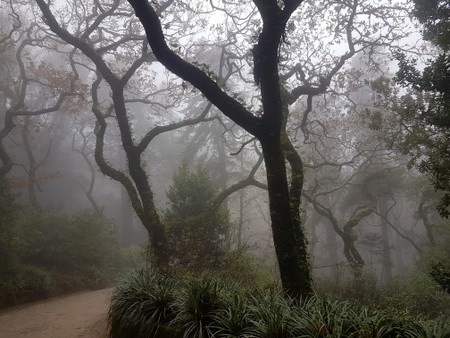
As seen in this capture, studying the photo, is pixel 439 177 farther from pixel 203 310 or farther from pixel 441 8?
pixel 203 310

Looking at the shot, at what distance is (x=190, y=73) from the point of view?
21.1 ft

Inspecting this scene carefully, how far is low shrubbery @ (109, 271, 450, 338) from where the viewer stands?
4.43 metres

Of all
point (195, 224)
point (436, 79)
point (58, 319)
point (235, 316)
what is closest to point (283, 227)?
point (235, 316)

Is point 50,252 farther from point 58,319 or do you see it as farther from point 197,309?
point 197,309

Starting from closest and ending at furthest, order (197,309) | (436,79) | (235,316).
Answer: (235,316), (197,309), (436,79)

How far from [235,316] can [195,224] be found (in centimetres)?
709

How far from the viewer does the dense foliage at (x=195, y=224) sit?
37.2ft

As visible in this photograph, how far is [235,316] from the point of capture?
5121 millimetres

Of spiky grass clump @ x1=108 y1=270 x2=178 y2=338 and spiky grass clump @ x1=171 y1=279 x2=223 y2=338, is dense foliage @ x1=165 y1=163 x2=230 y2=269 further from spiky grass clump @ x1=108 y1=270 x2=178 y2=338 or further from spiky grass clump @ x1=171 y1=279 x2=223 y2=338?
spiky grass clump @ x1=171 y1=279 x2=223 y2=338

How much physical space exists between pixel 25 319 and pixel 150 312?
5.41m

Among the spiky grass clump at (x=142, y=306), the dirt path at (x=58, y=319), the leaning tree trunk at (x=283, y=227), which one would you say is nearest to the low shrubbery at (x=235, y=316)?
the spiky grass clump at (x=142, y=306)

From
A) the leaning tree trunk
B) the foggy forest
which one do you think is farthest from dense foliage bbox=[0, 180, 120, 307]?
the leaning tree trunk

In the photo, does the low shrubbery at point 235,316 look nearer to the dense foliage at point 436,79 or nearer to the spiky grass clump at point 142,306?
the spiky grass clump at point 142,306

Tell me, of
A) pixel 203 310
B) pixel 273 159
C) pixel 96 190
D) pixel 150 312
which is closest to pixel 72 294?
pixel 150 312
